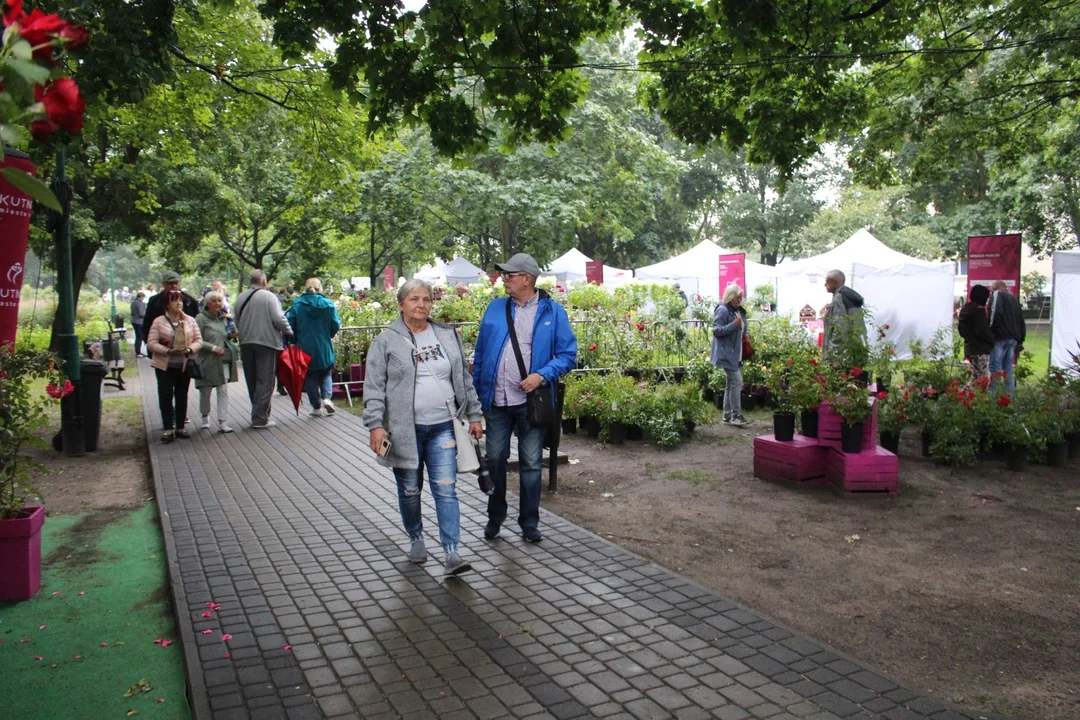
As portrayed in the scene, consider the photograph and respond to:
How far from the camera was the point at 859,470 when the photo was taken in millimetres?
7988

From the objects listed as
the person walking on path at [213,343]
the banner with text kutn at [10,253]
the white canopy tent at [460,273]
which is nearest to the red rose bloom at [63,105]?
the banner with text kutn at [10,253]

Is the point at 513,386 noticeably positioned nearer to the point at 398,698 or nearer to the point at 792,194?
the point at 398,698

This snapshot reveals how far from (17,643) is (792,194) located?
53588 mm

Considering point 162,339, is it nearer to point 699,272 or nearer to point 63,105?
point 63,105

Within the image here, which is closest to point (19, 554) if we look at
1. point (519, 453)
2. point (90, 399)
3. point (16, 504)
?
point (16, 504)

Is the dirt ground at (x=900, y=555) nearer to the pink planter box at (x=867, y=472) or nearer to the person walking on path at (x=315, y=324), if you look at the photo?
the pink planter box at (x=867, y=472)

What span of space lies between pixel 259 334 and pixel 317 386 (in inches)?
72.2

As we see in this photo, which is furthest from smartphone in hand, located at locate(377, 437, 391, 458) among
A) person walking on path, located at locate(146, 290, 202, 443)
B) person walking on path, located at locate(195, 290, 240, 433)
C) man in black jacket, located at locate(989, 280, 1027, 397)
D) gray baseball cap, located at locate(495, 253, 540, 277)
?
man in black jacket, located at locate(989, 280, 1027, 397)

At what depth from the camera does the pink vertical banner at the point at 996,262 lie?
14023 mm

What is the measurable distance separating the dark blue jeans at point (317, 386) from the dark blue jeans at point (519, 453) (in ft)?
24.6

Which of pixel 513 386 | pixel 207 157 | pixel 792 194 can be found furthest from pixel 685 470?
pixel 792 194

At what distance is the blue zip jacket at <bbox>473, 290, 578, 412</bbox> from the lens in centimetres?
620

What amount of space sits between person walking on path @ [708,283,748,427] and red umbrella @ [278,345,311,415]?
581 cm

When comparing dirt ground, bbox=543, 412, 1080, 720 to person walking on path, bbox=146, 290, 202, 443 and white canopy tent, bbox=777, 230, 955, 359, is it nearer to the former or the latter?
person walking on path, bbox=146, 290, 202, 443
